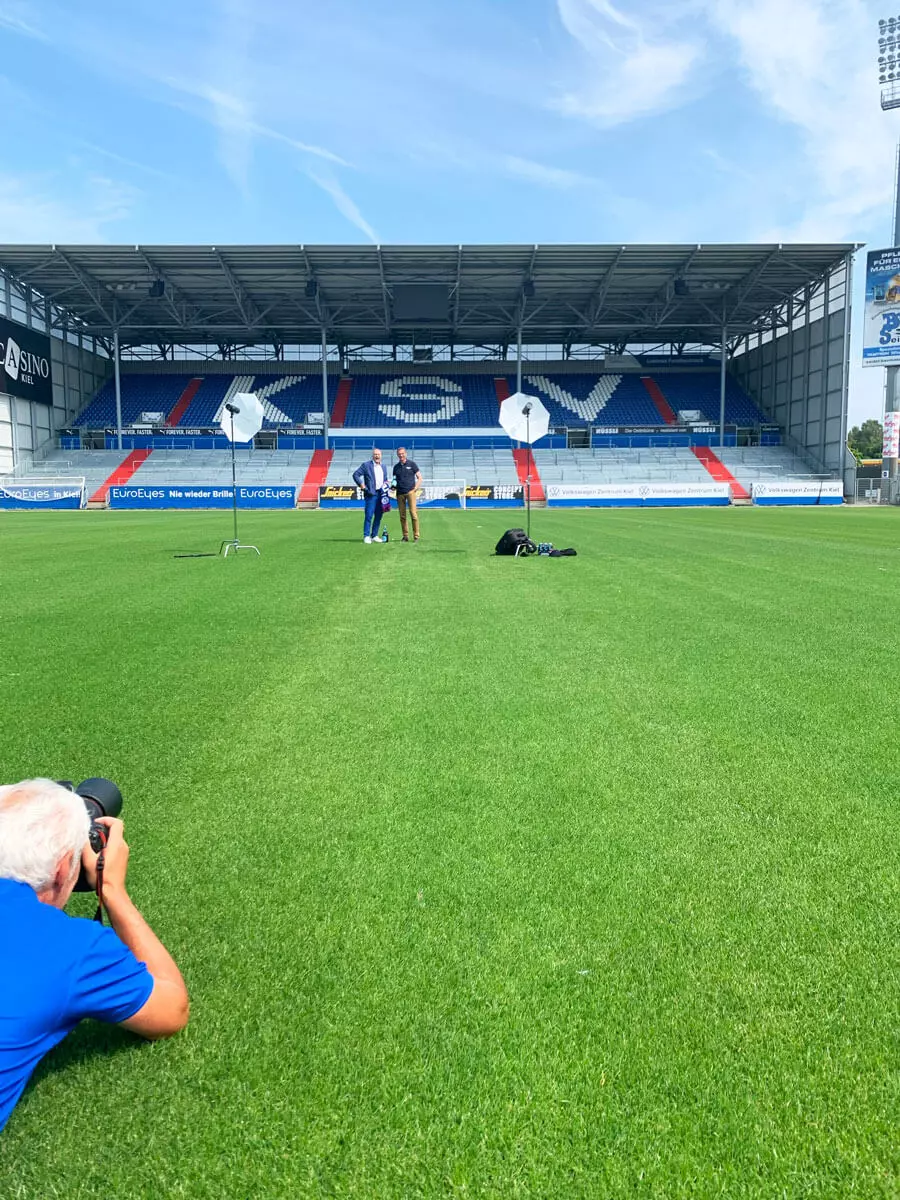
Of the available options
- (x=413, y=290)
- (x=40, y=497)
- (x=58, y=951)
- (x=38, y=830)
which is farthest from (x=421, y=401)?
(x=58, y=951)

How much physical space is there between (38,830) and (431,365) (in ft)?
193

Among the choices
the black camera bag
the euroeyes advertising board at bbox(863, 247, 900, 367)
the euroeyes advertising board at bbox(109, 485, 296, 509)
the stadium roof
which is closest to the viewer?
the black camera bag

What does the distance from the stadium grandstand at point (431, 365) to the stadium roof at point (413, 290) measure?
18 centimetres

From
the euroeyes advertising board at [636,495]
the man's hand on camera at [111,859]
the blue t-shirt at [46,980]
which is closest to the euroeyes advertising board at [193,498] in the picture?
→ the euroeyes advertising board at [636,495]

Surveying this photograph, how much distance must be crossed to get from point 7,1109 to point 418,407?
54.6 meters

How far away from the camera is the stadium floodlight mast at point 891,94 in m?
40.4

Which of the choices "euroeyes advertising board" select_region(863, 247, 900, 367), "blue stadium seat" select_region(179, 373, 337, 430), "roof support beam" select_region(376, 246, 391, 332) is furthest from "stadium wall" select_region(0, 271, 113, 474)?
"euroeyes advertising board" select_region(863, 247, 900, 367)

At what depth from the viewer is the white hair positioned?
5.61 feet

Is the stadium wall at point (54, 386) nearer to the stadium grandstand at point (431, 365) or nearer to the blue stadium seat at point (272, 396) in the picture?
the stadium grandstand at point (431, 365)

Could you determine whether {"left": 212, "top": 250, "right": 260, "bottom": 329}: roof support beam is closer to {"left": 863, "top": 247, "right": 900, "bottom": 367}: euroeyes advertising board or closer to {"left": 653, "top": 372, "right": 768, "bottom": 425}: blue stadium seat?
{"left": 653, "top": 372, "right": 768, "bottom": 425}: blue stadium seat

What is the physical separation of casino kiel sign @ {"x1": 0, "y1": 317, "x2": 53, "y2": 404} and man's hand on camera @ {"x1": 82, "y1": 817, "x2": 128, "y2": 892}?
160 ft

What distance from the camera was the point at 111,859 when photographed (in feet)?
6.42

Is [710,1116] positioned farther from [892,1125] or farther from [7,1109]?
[7,1109]

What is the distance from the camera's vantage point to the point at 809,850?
→ 2.68 m
